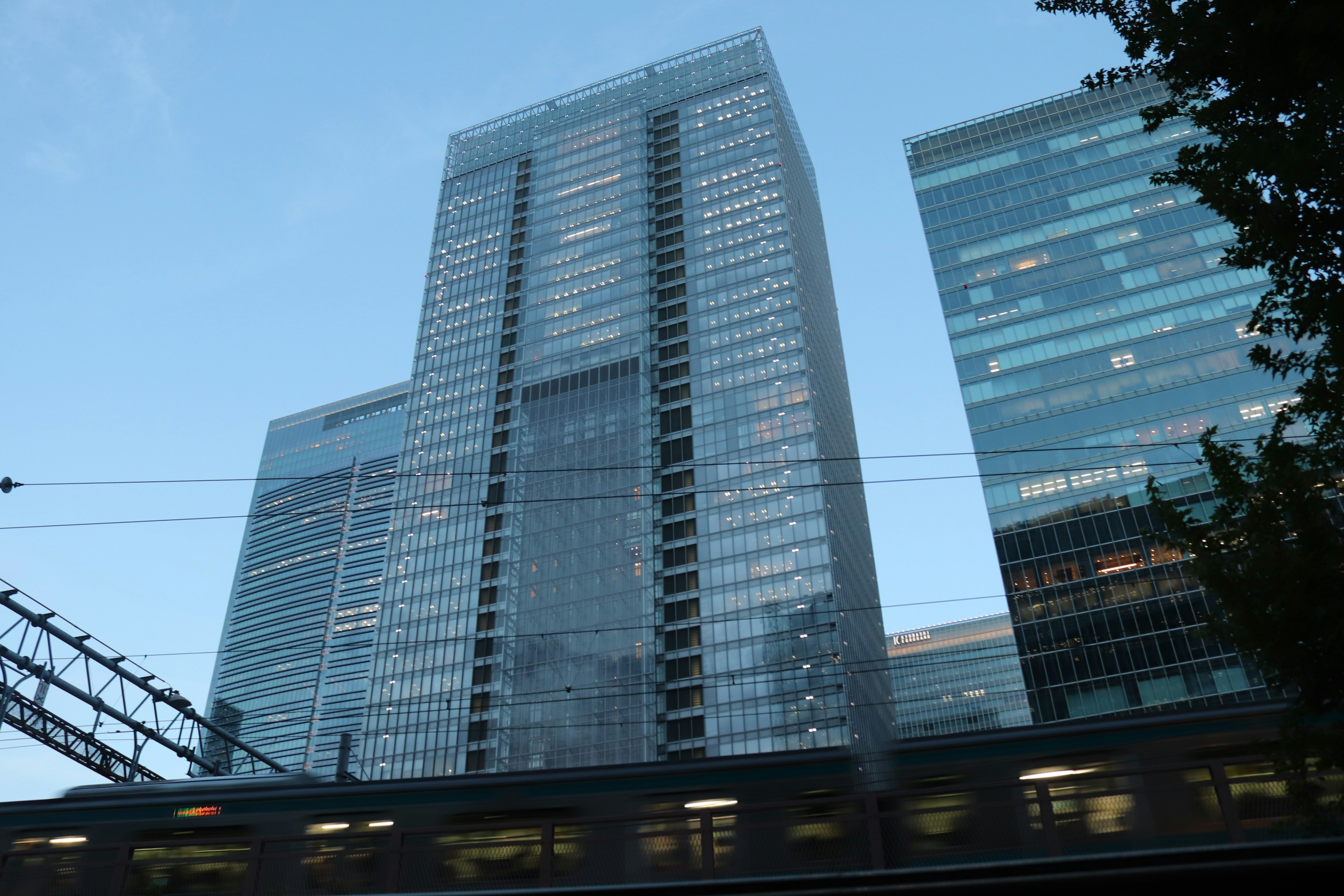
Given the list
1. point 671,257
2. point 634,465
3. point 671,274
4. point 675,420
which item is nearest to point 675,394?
point 675,420

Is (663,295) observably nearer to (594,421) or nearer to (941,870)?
(594,421)

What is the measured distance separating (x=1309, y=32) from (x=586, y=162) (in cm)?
11361

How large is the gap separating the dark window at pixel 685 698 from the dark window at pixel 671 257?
47882mm

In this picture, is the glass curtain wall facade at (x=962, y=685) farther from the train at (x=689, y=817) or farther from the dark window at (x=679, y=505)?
the train at (x=689, y=817)

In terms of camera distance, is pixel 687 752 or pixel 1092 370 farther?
pixel 687 752

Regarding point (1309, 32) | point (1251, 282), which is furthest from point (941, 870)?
point (1251, 282)

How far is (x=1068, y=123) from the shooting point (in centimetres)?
8738

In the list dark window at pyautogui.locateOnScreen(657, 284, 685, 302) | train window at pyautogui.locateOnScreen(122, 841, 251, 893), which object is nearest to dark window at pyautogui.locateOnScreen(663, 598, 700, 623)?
dark window at pyautogui.locateOnScreen(657, 284, 685, 302)

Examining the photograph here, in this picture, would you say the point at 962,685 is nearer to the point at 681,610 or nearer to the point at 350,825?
the point at 681,610

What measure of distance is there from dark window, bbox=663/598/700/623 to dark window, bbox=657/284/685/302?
34650 mm

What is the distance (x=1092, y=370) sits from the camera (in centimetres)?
7525

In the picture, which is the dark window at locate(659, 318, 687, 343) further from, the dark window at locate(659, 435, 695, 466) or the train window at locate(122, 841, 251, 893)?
the train window at locate(122, 841, 251, 893)

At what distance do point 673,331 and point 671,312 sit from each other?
8.22 feet

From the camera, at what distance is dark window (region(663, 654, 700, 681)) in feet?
281
